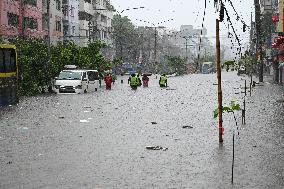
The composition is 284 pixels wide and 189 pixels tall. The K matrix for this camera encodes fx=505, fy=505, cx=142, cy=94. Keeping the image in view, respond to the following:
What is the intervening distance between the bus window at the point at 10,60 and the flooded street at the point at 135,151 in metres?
2.97

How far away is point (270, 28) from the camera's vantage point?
64.2 metres

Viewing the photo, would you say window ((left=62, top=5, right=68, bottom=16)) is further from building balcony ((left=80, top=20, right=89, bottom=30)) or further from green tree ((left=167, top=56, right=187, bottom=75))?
green tree ((left=167, top=56, right=187, bottom=75))

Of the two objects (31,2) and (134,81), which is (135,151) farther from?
(31,2)

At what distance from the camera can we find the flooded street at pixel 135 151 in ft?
31.7

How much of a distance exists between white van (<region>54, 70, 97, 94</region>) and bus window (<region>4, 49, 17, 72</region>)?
1094 cm

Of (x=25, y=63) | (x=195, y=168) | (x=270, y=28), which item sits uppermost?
(x=270, y=28)

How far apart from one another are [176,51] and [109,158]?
159 metres

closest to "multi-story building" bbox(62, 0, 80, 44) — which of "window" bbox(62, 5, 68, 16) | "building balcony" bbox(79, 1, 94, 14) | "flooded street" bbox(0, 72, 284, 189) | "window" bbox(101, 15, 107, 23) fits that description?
"window" bbox(62, 5, 68, 16)

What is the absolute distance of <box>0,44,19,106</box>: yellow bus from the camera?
23.9 meters

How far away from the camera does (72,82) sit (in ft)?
119

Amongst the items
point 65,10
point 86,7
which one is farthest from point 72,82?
point 86,7

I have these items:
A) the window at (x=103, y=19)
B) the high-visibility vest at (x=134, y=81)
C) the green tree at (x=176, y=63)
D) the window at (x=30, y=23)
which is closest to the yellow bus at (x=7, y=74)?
the high-visibility vest at (x=134, y=81)

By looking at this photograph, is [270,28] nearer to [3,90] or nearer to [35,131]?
[3,90]

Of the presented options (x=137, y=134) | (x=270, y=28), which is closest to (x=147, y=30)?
(x=270, y=28)
